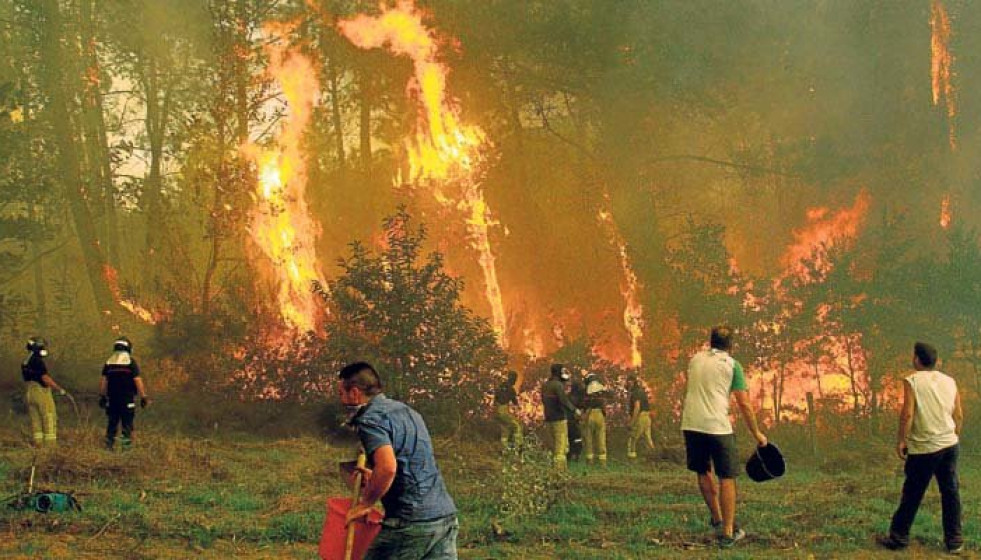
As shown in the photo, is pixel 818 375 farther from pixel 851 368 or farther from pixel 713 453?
pixel 713 453

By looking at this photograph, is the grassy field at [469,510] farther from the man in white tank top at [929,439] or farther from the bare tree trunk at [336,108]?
the bare tree trunk at [336,108]

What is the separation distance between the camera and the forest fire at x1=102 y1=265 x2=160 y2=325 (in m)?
27.2

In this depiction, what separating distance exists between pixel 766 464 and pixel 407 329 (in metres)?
10.9

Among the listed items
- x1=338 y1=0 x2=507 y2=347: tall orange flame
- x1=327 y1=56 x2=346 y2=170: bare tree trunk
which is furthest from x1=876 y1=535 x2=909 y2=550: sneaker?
x1=327 y1=56 x2=346 y2=170: bare tree trunk

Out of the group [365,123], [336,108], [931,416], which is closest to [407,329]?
[931,416]

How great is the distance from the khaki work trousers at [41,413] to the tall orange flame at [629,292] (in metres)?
15.6

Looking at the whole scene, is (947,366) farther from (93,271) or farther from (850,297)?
(93,271)

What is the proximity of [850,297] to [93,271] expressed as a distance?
72.2ft

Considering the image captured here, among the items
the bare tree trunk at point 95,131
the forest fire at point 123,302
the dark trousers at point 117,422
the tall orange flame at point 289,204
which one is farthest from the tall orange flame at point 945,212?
the bare tree trunk at point 95,131

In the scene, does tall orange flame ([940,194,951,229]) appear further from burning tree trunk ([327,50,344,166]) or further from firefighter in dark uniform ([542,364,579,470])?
burning tree trunk ([327,50,344,166])

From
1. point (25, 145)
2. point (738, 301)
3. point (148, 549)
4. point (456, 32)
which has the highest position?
point (456, 32)

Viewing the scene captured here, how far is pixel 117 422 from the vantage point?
1645cm

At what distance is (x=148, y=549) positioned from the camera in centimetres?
960

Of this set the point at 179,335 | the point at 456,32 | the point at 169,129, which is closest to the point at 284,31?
the point at 456,32
